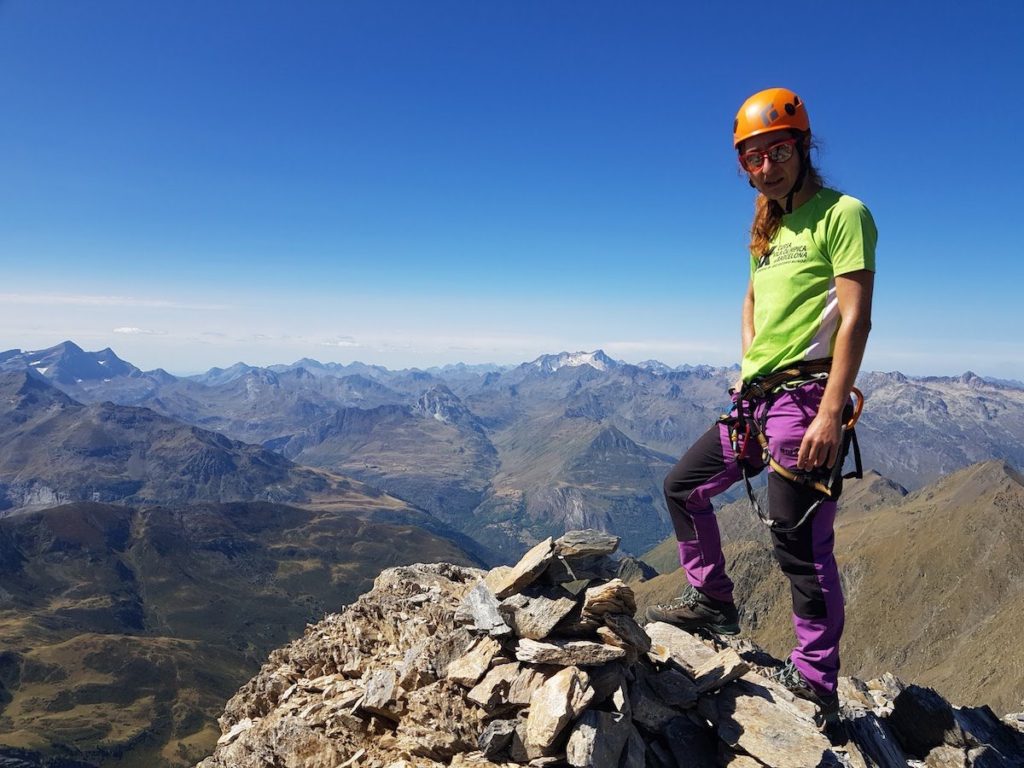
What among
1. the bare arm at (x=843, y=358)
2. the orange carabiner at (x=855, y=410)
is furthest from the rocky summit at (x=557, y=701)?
the orange carabiner at (x=855, y=410)

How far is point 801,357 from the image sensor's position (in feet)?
28.5

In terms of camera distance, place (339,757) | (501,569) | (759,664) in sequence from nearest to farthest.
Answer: (339,757) < (501,569) < (759,664)

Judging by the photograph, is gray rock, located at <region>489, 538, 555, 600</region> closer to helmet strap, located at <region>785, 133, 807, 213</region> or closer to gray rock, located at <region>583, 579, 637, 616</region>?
gray rock, located at <region>583, 579, 637, 616</region>

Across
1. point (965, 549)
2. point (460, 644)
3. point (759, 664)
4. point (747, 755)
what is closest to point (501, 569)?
point (460, 644)

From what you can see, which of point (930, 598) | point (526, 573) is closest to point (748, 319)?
point (526, 573)

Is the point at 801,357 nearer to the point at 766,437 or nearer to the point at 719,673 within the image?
the point at 766,437

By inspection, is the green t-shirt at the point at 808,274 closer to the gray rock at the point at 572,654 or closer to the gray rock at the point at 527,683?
the gray rock at the point at 572,654

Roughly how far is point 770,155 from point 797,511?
17.0 ft

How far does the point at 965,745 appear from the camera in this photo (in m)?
15.6

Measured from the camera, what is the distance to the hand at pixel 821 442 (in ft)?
26.0

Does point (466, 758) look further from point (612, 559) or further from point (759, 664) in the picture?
point (759, 664)

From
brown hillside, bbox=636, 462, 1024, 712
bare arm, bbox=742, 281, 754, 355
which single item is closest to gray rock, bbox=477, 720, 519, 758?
bare arm, bbox=742, 281, 754, 355

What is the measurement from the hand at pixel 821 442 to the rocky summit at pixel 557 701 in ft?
13.4

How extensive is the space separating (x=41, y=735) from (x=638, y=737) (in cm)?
27079
